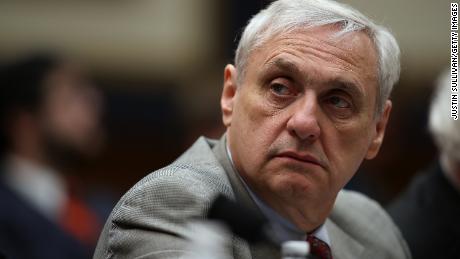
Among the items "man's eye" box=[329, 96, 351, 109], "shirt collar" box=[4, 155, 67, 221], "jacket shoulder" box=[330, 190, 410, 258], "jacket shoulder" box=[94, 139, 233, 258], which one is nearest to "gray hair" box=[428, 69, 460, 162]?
"jacket shoulder" box=[330, 190, 410, 258]

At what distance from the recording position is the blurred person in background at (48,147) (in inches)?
184

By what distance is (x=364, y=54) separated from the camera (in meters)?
2.69

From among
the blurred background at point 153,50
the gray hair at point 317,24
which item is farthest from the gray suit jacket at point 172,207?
the blurred background at point 153,50

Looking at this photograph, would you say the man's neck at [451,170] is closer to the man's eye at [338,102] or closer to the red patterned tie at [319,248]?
the red patterned tie at [319,248]

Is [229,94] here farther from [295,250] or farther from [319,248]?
[295,250]

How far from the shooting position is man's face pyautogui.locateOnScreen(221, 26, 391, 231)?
8.46ft

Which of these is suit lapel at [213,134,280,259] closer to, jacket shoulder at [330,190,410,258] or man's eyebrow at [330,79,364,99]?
man's eyebrow at [330,79,364,99]

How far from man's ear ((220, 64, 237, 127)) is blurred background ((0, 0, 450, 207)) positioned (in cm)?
628

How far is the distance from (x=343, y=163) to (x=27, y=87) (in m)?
2.74

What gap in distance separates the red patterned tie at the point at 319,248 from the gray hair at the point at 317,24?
44 cm

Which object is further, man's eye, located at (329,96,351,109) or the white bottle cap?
man's eye, located at (329,96,351,109)

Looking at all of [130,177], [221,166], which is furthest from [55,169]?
[130,177]

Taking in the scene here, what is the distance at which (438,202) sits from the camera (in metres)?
3.88

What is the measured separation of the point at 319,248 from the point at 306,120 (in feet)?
1.45
